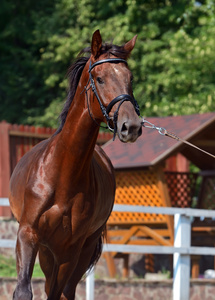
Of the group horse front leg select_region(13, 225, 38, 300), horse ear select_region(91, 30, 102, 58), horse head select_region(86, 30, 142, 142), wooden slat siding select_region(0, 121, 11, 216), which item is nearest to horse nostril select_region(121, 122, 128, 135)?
horse head select_region(86, 30, 142, 142)

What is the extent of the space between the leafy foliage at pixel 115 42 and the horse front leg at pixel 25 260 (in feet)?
33.0

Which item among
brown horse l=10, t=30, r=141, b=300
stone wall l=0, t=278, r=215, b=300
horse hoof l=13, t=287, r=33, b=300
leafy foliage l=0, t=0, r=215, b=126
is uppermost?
leafy foliage l=0, t=0, r=215, b=126

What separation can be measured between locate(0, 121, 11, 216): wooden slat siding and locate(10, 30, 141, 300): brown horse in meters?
8.23

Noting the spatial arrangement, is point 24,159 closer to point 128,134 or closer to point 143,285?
point 128,134

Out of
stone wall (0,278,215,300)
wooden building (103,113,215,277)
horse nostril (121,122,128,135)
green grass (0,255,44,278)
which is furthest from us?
green grass (0,255,44,278)

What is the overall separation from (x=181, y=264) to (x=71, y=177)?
11.3 ft

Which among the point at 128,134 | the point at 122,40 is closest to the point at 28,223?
the point at 128,134

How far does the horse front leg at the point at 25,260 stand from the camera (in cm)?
548

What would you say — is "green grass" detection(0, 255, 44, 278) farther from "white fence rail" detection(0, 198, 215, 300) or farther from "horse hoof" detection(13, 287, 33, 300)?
"horse hoof" detection(13, 287, 33, 300)

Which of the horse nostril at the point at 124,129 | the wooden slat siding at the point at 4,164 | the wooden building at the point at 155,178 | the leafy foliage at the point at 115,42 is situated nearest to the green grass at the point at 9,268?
the wooden building at the point at 155,178

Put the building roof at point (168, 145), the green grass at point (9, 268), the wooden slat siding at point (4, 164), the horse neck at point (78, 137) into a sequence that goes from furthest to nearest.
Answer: the wooden slat siding at point (4, 164) → the green grass at point (9, 268) → the building roof at point (168, 145) → the horse neck at point (78, 137)

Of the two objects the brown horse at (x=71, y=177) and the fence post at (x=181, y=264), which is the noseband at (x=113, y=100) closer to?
the brown horse at (x=71, y=177)

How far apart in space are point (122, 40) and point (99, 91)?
14.2 metres

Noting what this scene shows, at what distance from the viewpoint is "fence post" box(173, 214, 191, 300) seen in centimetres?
863
